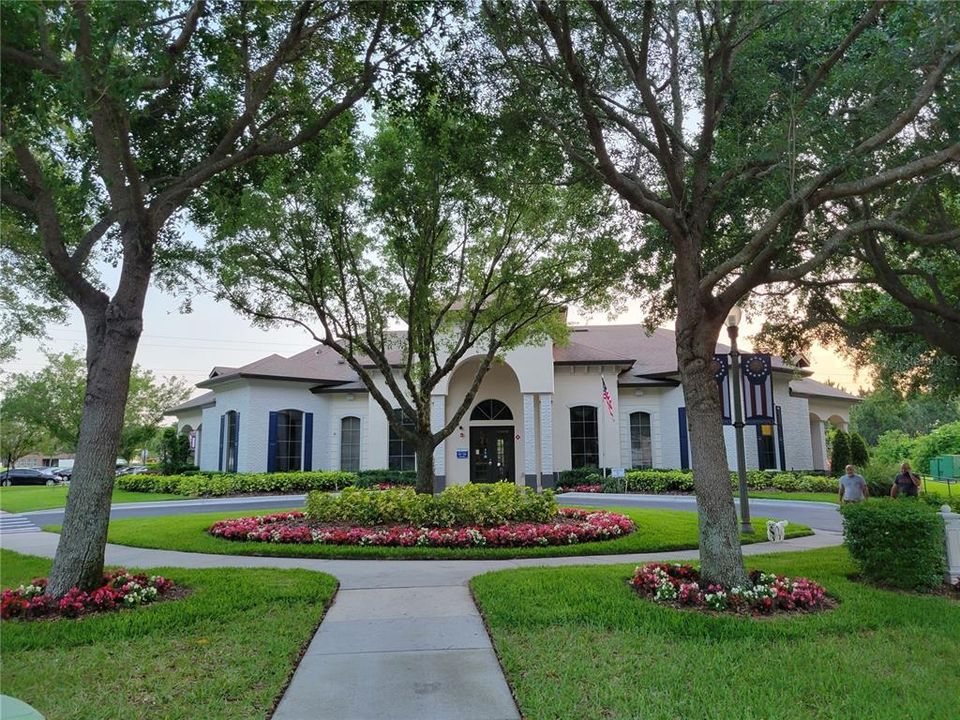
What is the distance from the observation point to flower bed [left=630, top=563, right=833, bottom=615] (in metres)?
6.47

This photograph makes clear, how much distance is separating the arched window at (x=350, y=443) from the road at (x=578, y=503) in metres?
4.20

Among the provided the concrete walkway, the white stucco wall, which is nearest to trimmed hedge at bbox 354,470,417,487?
the white stucco wall

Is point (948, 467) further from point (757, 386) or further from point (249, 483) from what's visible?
point (249, 483)

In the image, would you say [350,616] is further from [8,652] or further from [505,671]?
[8,652]

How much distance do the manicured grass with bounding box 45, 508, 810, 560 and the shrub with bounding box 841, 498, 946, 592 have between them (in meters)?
3.36

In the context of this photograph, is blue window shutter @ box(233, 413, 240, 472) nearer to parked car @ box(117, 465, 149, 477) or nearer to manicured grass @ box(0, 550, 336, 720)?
parked car @ box(117, 465, 149, 477)

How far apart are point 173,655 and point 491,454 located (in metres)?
20.6

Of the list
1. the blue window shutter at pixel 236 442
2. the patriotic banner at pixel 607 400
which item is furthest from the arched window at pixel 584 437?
the blue window shutter at pixel 236 442

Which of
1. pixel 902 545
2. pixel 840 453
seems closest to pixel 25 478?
pixel 840 453

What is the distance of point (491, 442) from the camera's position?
25.7 metres

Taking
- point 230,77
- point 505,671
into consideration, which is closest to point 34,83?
point 230,77

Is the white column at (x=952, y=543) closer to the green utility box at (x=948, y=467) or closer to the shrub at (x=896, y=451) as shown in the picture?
the green utility box at (x=948, y=467)

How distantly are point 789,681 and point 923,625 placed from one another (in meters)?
2.45

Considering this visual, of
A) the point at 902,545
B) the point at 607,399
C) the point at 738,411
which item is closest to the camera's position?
the point at 902,545
